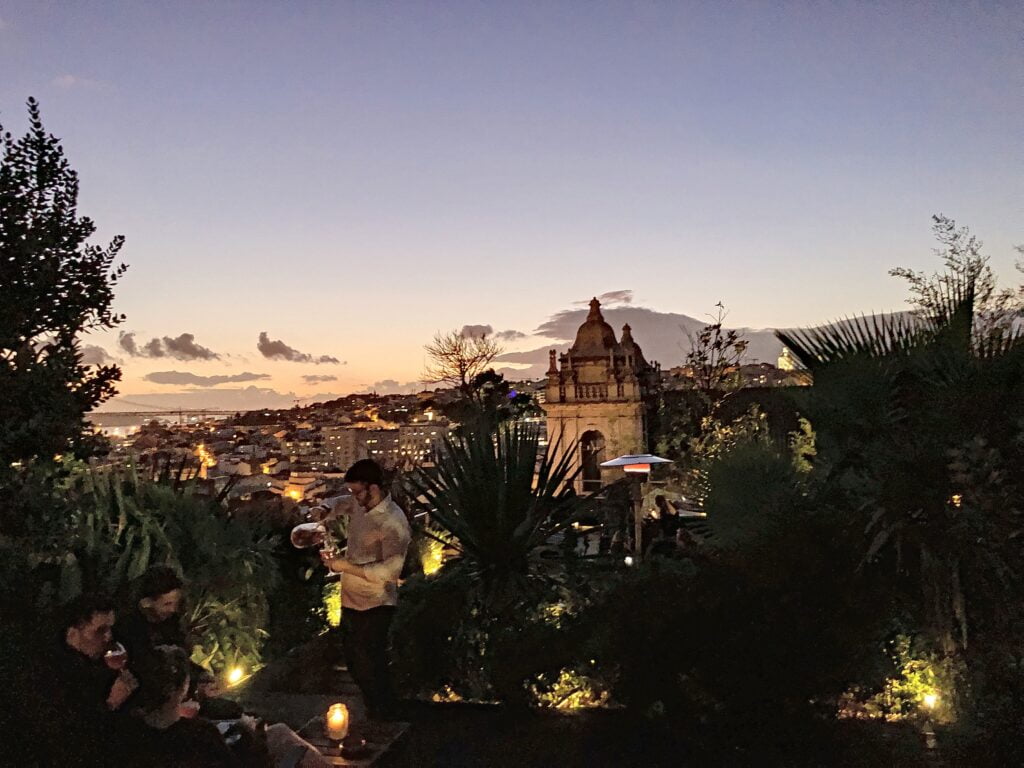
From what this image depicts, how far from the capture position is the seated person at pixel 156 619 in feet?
9.68

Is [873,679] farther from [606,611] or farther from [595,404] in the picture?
[595,404]

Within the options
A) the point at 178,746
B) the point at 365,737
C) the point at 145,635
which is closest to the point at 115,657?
the point at 145,635

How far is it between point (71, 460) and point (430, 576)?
9.05 feet

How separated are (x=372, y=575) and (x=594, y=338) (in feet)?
64.3

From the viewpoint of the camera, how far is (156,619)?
307 cm

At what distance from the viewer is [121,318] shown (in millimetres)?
5988

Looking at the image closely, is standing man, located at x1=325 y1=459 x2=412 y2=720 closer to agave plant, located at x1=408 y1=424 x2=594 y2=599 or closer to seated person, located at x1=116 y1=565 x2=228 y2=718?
agave plant, located at x1=408 y1=424 x2=594 y2=599

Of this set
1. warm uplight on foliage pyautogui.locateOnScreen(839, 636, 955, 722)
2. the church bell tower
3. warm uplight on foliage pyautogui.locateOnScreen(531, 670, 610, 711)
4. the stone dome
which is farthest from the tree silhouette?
the stone dome

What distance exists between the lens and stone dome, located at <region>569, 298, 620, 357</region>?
22.7 metres

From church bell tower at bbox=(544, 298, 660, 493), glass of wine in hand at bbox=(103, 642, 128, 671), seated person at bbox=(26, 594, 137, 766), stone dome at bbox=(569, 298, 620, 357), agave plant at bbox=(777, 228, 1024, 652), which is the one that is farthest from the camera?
stone dome at bbox=(569, 298, 620, 357)

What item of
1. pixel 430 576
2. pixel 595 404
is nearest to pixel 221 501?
pixel 430 576

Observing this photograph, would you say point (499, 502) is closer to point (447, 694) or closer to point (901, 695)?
point (447, 694)

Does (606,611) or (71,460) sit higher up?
(71,460)

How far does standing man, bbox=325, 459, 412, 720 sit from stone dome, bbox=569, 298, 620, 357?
740 inches
